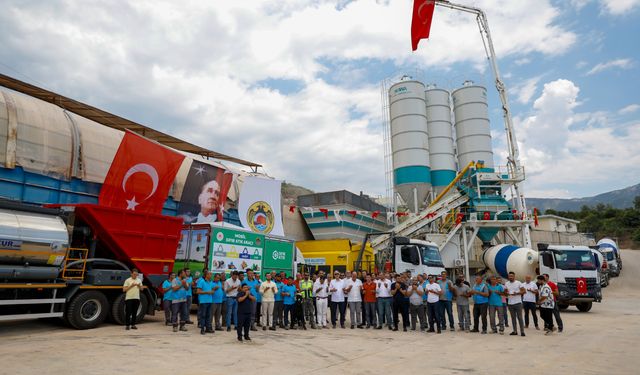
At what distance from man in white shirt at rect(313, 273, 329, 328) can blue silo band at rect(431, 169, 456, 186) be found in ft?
80.9

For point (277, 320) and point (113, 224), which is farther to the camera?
point (277, 320)

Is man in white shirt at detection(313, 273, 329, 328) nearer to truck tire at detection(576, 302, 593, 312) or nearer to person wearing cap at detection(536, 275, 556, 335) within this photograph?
person wearing cap at detection(536, 275, 556, 335)

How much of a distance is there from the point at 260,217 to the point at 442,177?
19.3m

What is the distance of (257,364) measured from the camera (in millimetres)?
7387

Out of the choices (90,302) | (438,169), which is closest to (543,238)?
(438,169)

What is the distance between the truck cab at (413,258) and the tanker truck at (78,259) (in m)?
8.75

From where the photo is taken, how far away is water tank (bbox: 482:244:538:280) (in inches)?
858

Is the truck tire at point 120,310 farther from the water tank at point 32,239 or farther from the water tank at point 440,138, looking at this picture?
the water tank at point 440,138

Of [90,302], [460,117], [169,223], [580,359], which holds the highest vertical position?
[460,117]

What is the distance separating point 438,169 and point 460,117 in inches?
235

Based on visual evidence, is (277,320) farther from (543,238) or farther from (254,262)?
Answer: (543,238)

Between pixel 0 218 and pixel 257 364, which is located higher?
pixel 0 218

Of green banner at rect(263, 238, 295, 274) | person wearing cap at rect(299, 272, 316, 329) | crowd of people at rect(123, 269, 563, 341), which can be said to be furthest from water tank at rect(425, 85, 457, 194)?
person wearing cap at rect(299, 272, 316, 329)

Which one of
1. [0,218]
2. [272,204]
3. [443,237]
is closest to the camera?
[0,218]
